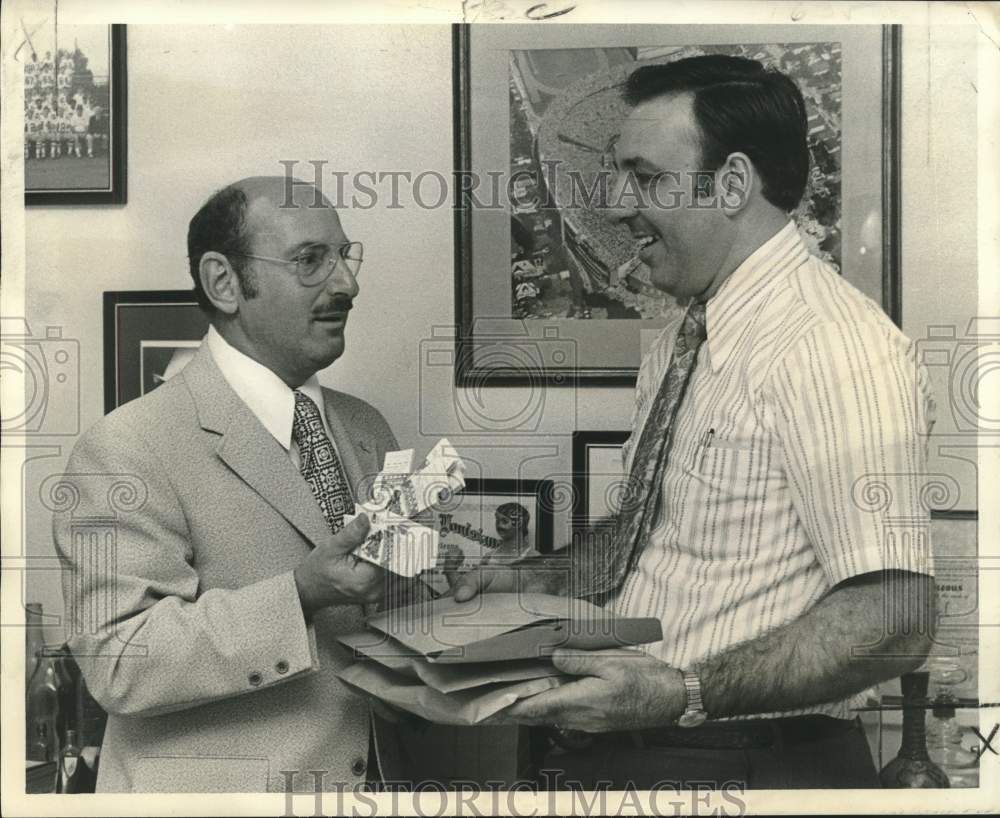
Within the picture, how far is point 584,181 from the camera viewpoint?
146 cm

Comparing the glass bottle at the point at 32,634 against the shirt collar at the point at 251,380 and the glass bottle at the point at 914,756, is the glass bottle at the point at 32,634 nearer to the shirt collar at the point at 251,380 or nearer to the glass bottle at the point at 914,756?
the shirt collar at the point at 251,380

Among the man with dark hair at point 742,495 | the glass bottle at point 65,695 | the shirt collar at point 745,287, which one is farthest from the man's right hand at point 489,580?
the glass bottle at point 65,695

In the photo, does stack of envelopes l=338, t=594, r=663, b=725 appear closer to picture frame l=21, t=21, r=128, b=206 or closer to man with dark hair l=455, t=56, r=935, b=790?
man with dark hair l=455, t=56, r=935, b=790

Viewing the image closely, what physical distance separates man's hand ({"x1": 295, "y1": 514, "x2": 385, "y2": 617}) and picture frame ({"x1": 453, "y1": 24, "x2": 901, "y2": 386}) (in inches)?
10.4

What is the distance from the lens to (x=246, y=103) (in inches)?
58.1

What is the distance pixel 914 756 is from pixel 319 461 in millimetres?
902

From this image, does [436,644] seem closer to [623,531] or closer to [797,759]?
[623,531]

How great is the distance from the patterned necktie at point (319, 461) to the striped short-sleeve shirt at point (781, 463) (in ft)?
1.28

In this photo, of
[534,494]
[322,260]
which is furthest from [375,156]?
[534,494]

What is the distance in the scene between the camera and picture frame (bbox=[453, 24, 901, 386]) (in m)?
1.45

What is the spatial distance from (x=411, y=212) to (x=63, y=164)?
0.48 metres

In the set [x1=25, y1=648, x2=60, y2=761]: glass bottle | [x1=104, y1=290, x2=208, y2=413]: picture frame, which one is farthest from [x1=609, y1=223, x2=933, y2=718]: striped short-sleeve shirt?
[x1=25, y1=648, x2=60, y2=761]: glass bottle

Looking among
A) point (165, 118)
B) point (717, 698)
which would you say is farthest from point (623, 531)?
point (165, 118)

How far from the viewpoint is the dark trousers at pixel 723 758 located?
142cm
